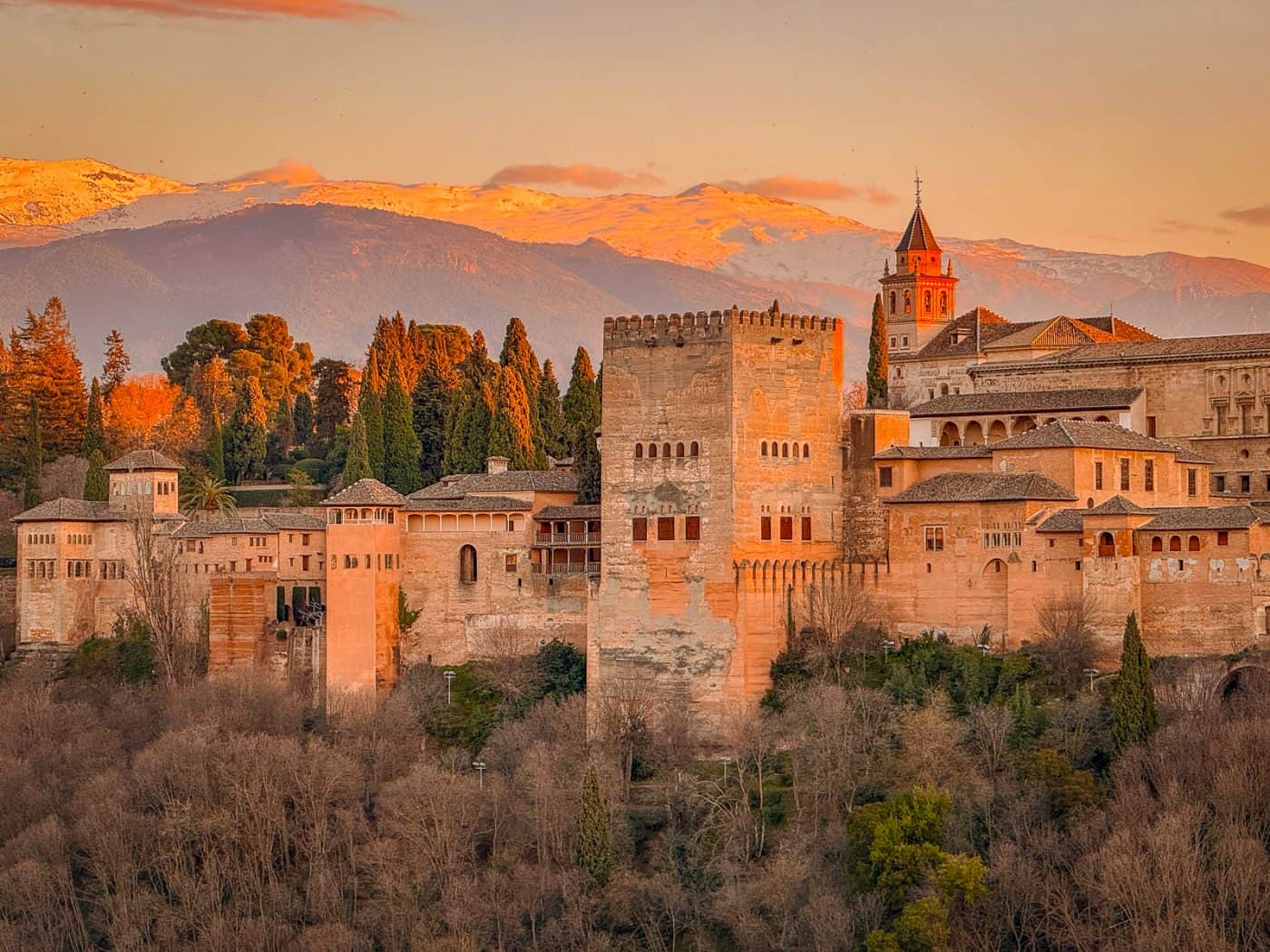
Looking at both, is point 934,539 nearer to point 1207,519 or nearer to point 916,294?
point 1207,519

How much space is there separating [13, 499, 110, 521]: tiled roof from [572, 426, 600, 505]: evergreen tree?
38.4ft

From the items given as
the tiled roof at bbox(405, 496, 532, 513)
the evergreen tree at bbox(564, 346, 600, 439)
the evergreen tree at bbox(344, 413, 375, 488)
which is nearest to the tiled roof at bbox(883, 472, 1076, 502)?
the tiled roof at bbox(405, 496, 532, 513)

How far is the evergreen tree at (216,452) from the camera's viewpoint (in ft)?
226

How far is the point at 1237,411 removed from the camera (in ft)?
179

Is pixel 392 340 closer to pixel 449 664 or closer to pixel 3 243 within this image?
pixel 449 664

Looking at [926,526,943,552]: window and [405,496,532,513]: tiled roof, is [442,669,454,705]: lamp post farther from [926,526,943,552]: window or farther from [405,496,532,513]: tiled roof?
[926,526,943,552]: window

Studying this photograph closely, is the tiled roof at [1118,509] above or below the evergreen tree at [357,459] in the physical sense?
below

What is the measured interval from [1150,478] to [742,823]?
12.0 metres

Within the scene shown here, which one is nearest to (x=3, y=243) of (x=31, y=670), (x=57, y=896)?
(x=31, y=670)

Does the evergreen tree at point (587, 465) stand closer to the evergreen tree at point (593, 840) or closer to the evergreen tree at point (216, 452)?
the evergreen tree at point (593, 840)

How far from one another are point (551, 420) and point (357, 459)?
19.0 feet

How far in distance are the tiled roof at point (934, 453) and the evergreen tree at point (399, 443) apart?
736 inches

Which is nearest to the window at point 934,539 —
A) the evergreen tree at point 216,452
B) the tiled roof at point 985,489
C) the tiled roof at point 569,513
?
the tiled roof at point 985,489

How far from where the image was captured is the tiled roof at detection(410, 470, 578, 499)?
51906 mm
